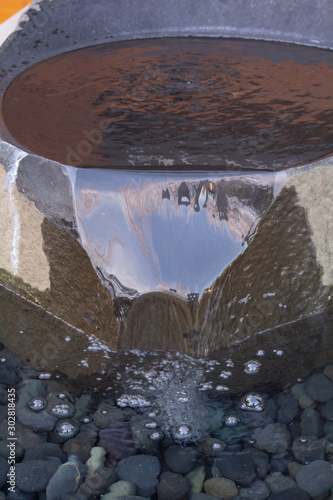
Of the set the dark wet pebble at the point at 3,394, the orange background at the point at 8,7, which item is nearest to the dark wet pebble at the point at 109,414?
the dark wet pebble at the point at 3,394

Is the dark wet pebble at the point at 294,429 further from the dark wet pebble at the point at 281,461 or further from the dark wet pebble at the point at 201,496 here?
the dark wet pebble at the point at 201,496

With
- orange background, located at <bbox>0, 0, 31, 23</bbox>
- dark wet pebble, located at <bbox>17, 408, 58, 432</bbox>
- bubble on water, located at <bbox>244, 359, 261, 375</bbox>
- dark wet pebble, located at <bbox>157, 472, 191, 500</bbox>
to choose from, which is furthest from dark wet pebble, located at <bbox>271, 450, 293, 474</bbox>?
orange background, located at <bbox>0, 0, 31, 23</bbox>

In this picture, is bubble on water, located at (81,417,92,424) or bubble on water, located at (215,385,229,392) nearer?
bubble on water, located at (81,417,92,424)

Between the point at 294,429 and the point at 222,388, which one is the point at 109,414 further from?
the point at 294,429

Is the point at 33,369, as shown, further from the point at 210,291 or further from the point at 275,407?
the point at 275,407

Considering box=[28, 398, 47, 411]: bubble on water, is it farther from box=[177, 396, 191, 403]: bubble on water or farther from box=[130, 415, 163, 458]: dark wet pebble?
box=[177, 396, 191, 403]: bubble on water

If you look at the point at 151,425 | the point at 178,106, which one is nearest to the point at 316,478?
the point at 151,425
